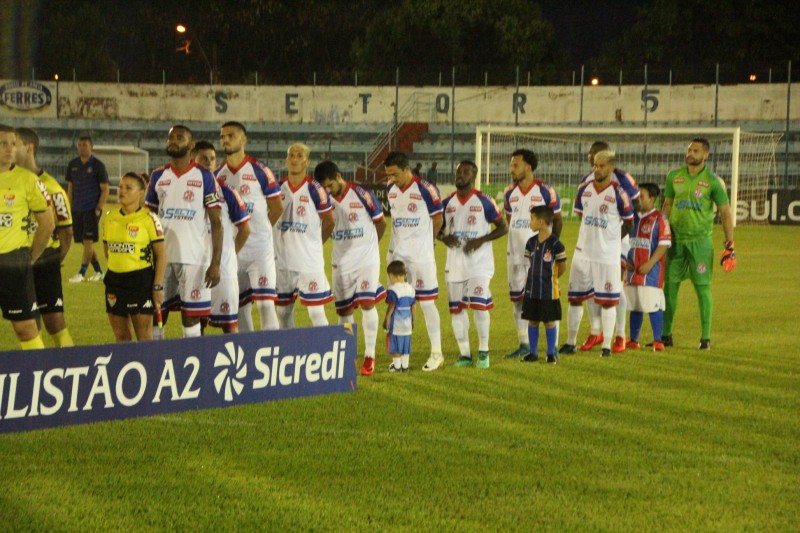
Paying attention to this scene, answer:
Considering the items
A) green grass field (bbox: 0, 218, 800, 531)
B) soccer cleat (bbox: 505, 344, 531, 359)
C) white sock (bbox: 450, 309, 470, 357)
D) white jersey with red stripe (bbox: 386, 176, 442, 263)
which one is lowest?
green grass field (bbox: 0, 218, 800, 531)

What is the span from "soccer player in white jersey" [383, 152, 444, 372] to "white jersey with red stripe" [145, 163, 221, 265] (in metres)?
1.80

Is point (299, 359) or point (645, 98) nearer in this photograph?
point (299, 359)

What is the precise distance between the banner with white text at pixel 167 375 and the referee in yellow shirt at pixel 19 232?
148 cm

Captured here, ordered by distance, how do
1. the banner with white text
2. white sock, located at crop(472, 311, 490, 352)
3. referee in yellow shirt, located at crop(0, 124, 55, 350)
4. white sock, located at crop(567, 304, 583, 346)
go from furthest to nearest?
white sock, located at crop(567, 304, 583, 346), white sock, located at crop(472, 311, 490, 352), referee in yellow shirt, located at crop(0, 124, 55, 350), the banner with white text

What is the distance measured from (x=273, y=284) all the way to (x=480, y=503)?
422 centimetres

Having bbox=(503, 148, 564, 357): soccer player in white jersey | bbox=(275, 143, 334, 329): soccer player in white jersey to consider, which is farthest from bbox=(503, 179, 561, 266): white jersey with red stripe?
bbox=(275, 143, 334, 329): soccer player in white jersey

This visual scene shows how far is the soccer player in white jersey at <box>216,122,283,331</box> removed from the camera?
29.4ft

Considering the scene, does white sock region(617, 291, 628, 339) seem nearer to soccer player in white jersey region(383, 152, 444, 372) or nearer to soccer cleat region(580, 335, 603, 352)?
soccer cleat region(580, 335, 603, 352)

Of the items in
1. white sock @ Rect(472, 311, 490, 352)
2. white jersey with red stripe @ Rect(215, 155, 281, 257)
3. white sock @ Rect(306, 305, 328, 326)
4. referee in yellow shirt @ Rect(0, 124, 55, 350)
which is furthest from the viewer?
white sock @ Rect(472, 311, 490, 352)

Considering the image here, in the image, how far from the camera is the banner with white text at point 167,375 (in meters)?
6.23

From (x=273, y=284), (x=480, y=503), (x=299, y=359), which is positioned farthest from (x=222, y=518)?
(x=273, y=284)

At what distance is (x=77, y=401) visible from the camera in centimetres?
641

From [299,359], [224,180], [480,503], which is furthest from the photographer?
[224,180]

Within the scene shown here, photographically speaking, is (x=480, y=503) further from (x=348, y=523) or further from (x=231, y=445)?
(x=231, y=445)
